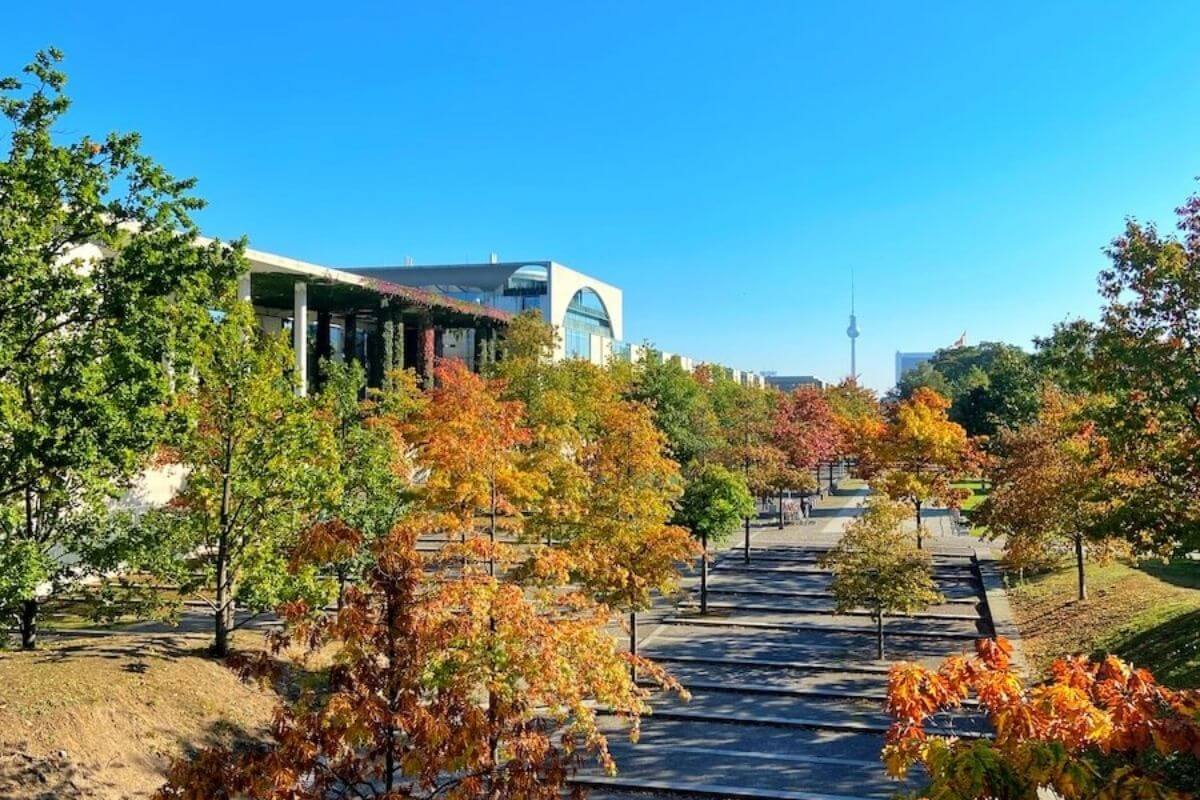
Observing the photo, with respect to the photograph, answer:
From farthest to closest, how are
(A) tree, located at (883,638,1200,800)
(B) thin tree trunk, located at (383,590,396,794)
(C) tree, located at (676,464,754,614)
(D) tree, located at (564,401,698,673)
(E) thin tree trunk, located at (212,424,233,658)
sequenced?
(C) tree, located at (676,464,754,614), (D) tree, located at (564,401,698,673), (E) thin tree trunk, located at (212,424,233,658), (B) thin tree trunk, located at (383,590,396,794), (A) tree, located at (883,638,1200,800)

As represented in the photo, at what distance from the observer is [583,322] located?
80188 millimetres

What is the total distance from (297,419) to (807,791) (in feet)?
31.9

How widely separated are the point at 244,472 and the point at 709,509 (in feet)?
38.3

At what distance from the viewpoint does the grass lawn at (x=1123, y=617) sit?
48.4 ft

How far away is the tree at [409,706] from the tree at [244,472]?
26.3ft

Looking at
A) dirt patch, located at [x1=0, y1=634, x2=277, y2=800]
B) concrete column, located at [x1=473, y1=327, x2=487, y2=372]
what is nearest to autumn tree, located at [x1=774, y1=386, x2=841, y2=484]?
concrete column, located at [x1=473, y1=327, x2=487, y2=372]

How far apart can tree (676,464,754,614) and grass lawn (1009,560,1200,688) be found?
715 centimetres

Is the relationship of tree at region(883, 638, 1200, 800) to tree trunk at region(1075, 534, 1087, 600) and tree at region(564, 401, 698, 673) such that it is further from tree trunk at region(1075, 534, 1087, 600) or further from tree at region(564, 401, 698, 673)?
tree trunk at region(1075, 534, 1087, 600)

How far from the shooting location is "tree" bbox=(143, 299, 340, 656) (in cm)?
1440

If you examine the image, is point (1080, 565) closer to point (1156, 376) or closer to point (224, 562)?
point (1156, 376)

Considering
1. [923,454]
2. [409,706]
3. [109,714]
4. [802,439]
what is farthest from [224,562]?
[802,439]

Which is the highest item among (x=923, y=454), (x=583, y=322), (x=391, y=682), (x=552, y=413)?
(x=583, y=322)

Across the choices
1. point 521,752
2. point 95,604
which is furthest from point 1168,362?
point 95,604

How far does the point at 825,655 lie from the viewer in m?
18.2
